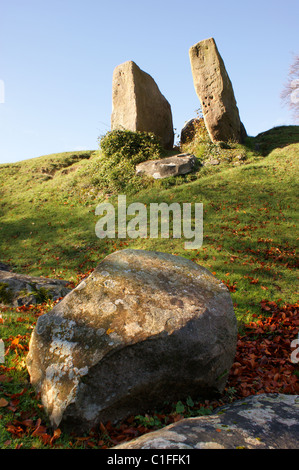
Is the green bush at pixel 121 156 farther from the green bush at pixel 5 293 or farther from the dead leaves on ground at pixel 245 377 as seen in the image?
the dead leaves on ground at pixel 245 377

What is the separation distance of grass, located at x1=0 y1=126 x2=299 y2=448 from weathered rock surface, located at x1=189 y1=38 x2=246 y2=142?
1277mm

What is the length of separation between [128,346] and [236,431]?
A: 1.43 meters

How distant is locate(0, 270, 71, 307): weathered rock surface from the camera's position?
747cm

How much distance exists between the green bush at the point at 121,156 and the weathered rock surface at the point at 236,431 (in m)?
14.8

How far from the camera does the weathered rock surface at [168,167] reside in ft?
56.9

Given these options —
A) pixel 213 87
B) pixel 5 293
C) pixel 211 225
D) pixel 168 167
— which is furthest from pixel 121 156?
pixel 5 293

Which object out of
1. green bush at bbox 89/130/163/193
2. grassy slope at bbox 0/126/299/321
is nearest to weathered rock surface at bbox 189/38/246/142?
grassy slope at bbox 0/126/299/321

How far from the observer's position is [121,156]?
19.6 m

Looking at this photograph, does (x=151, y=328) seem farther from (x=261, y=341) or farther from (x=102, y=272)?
(x=261, y=341)

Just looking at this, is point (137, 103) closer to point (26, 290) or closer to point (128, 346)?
point (26, 290)

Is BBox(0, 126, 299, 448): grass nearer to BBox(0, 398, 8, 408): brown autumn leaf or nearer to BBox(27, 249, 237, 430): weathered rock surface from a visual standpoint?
BBox(0, 398, 8, 408): brown autumn leaf

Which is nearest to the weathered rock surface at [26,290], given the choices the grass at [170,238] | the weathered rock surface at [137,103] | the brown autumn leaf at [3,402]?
the grass at [170,238]

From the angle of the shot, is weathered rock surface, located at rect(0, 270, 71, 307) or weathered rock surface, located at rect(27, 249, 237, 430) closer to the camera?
weathered rock surface, located at rect(27, 249, 237, 430)

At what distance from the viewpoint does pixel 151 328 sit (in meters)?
4.07
